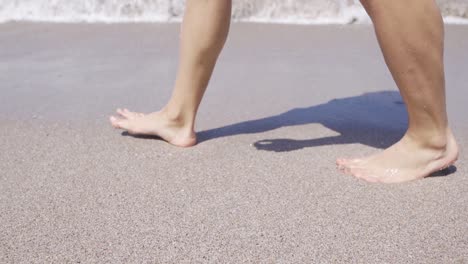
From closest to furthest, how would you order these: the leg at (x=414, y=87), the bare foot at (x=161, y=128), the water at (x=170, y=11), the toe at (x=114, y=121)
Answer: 1. the leg at (x=414, y=87)
2. the bare foot at (x=161, y=128)
3. the toe at (x=114, y=121)
4. the water at (x=170, y=11)

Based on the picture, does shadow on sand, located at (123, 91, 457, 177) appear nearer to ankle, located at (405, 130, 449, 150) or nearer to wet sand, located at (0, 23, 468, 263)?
wet sand, located at (0, 23, 468, 263)

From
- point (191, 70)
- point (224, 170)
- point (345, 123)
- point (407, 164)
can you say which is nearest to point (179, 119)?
point (191, 70)

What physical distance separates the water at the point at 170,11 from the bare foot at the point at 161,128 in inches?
107

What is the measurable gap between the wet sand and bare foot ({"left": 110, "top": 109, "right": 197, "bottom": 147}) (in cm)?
4

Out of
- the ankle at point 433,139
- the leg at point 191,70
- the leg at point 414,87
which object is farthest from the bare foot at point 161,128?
the ankle at point 433,139

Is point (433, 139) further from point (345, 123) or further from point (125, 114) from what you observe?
point (125, 114)

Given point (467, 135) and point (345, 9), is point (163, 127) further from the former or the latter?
point (345, 9)

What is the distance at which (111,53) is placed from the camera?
366cm

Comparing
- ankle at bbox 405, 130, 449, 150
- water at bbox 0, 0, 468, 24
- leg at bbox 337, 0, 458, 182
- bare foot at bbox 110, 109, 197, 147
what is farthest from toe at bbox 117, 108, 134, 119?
water at bbox 0, 0, 468, 24

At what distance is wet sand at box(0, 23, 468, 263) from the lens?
1.48 metres

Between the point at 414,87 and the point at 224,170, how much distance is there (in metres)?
0.63

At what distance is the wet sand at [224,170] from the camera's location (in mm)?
1484

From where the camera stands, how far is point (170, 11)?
5.24 m

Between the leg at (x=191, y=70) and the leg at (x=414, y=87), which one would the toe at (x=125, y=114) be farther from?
the leg at (x=414, y=87)
